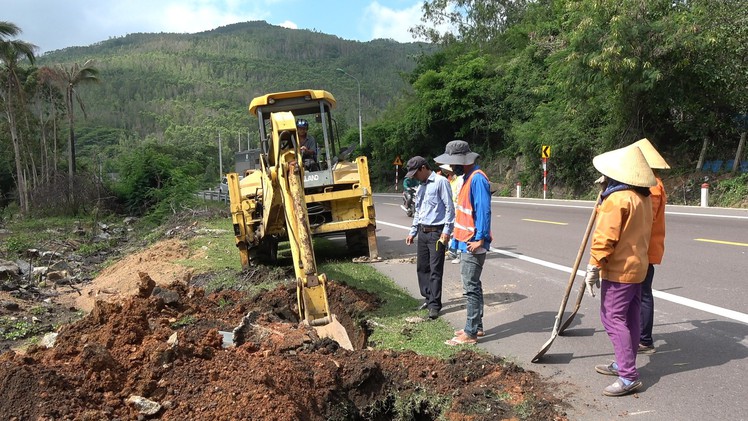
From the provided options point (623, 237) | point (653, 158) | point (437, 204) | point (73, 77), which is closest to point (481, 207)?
point (437, 204)

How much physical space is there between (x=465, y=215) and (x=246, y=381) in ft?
8.41

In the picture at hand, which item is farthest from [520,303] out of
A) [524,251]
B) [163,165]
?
[163,165]

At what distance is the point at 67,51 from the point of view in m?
188

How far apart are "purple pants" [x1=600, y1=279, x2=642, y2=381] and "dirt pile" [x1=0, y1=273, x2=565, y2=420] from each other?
61cm

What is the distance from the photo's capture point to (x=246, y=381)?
3900 millimetres

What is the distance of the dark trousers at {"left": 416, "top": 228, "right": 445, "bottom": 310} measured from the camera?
6375 millimetres

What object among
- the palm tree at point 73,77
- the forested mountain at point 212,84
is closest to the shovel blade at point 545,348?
the palm tree at point 73,77

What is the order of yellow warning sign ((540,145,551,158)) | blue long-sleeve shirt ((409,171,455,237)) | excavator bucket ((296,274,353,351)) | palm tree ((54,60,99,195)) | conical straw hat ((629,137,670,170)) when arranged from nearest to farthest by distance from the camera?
conical straw hat ((629,137,670,170)) → excavator bucket ((296,274,353,351)) → blue long-sleeve shirt ((409,171,455,237)) → yellow warning sign ((540,145,551,158)) → palm tree ((54,60,99,195))

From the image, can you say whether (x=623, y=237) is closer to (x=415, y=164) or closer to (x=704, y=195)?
(x=415, y=164)

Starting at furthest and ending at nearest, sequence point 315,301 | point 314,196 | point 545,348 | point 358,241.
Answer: point 358,241 → point 314,196 → point 315,301 → point 545,348

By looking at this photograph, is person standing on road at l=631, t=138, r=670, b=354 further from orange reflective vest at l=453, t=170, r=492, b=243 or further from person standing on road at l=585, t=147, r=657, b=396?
orange reflective vest at l=453, t=170, r=492, b=243

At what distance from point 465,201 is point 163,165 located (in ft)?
78.4

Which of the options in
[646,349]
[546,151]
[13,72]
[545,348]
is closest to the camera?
[545,348]

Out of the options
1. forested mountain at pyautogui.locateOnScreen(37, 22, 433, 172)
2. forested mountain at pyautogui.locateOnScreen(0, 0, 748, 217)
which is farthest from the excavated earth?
forested mountain at pyautogui.locateOnScreen(37, 22, 433, 172)
